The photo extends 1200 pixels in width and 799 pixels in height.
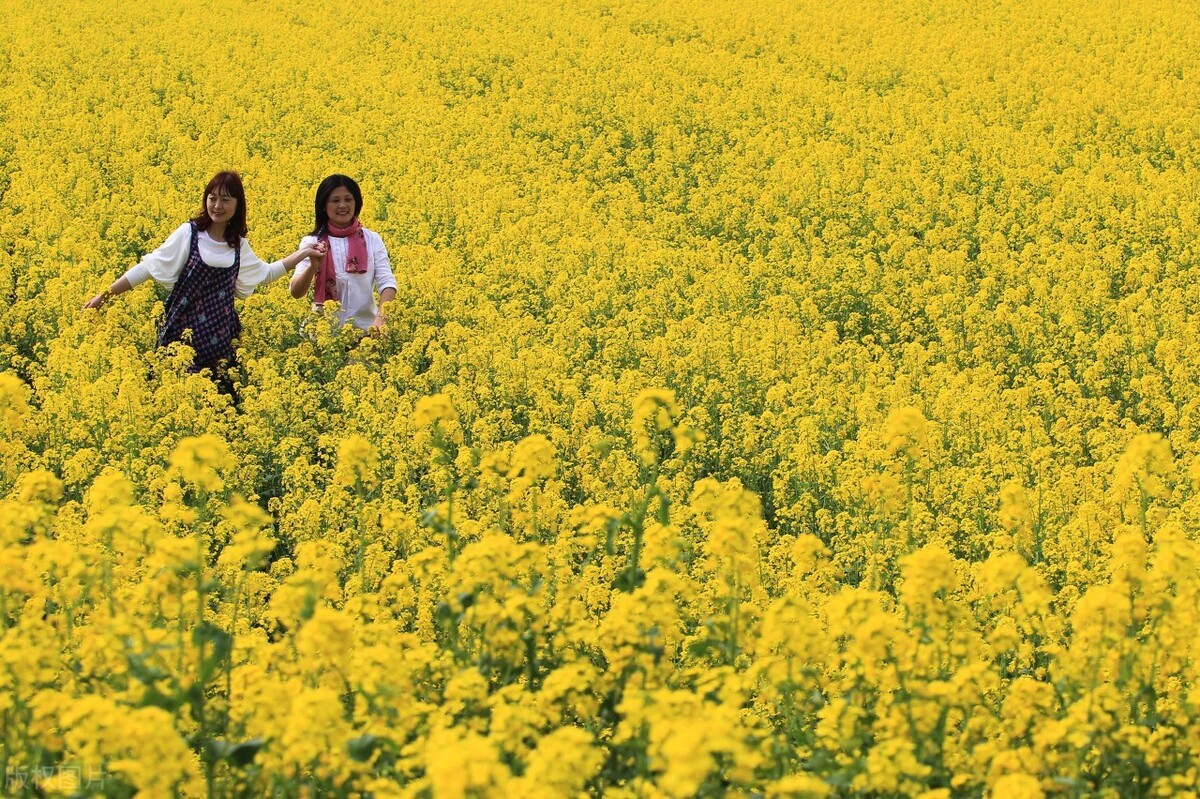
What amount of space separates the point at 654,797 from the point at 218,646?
4.06ft

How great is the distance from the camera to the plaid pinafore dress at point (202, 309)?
8.14 m

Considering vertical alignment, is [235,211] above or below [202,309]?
above

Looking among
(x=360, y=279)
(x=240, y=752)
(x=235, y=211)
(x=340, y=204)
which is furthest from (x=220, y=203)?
(x=240, y=752)

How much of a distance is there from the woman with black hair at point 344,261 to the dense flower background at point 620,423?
1.21 ft

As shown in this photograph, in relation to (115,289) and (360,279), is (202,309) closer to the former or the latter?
(115,289)

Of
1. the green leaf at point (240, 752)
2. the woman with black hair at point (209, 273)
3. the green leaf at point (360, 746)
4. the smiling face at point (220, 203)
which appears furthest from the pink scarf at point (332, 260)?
the green leaf at point (360, 746)

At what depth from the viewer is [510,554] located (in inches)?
152

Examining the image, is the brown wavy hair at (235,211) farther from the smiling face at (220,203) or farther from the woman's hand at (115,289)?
the woman's hand at (115,289)

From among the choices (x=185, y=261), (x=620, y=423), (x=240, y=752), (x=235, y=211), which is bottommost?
(x=240, y=752)

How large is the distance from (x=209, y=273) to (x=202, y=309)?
277 mm

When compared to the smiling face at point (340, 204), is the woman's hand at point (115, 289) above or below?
below

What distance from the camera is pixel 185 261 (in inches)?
320

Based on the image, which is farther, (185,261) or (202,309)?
(202,309)

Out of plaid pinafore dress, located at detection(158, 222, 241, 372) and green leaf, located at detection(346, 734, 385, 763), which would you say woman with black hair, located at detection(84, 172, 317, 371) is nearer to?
plaid pinafore dress, located at detection(158, 222, 241, 372)
